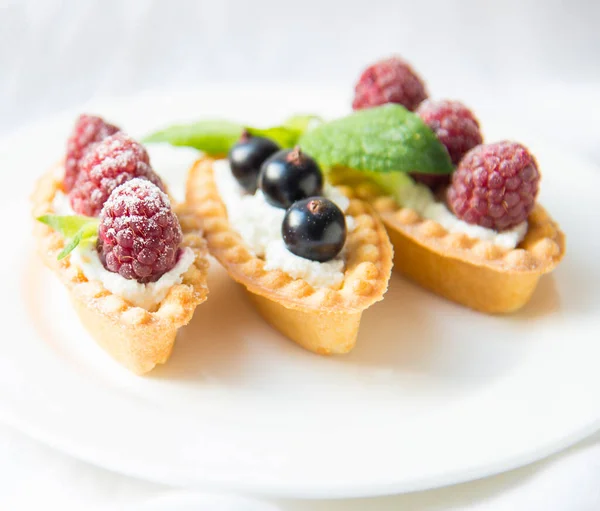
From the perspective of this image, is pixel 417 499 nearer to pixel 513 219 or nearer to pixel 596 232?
pixel 513 219

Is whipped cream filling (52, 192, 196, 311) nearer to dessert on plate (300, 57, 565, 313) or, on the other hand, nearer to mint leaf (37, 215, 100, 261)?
mint leaf (37, 215, 100, 261)

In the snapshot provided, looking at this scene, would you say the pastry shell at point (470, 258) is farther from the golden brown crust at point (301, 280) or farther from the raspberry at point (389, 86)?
the raspberry at point (389, 86)

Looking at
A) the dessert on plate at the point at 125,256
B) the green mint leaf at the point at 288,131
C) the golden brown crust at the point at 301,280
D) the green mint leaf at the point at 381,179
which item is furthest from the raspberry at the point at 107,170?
the green mint leaf at the point at 381,179

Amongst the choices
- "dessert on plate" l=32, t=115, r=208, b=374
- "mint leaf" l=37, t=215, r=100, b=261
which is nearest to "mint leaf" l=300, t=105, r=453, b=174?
"dessert on plate" l=32, t=115, r=208, b=374

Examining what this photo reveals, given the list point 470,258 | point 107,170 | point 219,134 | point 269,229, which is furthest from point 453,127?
point 107,170

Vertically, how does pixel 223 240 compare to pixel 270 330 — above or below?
above

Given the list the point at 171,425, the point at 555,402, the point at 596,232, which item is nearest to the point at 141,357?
the point at 171,425

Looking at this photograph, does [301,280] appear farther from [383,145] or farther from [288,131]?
[288,131]
